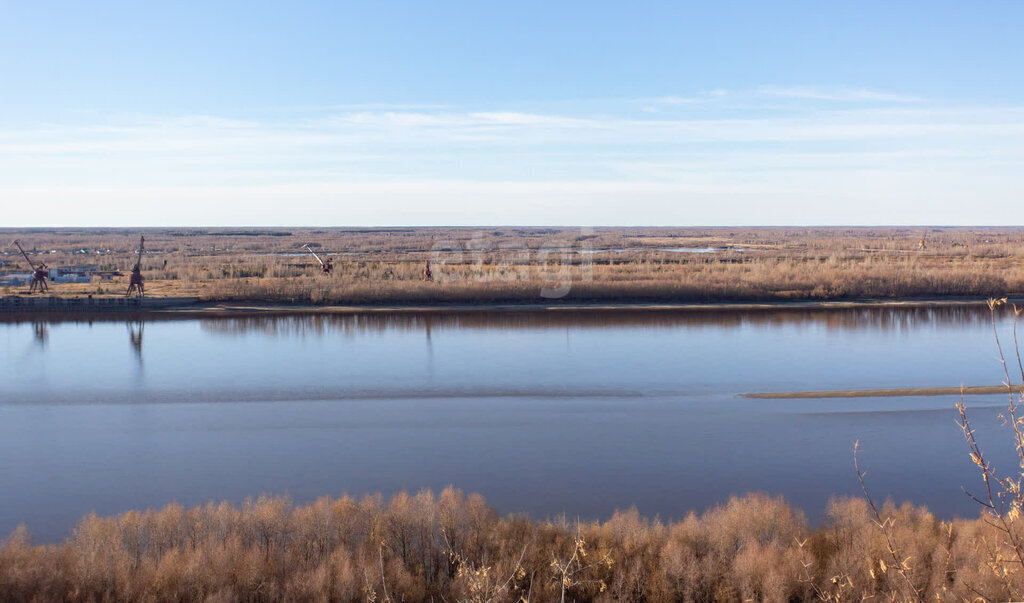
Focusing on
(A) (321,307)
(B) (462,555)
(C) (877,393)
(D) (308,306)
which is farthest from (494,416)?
(D) (308,306)

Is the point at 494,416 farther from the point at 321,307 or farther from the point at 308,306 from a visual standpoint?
the point at 308,306

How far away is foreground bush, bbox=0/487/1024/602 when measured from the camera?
6.31 meters

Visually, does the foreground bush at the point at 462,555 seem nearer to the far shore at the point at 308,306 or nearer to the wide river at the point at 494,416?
the wide river at the point at 494,416

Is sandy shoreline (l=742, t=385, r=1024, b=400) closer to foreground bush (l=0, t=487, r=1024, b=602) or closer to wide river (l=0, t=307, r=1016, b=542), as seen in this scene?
wide river (l=0, t=307, r=1016, b=542)

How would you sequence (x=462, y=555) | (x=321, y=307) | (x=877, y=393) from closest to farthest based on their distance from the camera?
Answer: 1. (x=462, y=555)
2. (x=877, y=393)
3. (x=321, y=307)

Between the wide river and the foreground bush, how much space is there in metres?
1.56

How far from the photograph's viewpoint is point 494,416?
1322cm

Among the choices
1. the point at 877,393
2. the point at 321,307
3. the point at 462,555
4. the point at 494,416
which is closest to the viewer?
the point at 462,555

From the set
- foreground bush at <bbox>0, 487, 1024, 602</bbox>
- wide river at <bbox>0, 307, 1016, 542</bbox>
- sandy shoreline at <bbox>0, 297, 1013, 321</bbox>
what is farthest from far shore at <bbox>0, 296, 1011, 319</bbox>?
foreground bush at <bbox>0, 487, 1024, 602</bbox>

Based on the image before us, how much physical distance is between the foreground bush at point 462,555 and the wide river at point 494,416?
5.13ft

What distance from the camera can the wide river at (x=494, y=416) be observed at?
32.0 ft

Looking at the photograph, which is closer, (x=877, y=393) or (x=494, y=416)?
(x=494, y=416)

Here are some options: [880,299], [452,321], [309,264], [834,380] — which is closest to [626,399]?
[834,380]

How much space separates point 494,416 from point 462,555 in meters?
6.23
